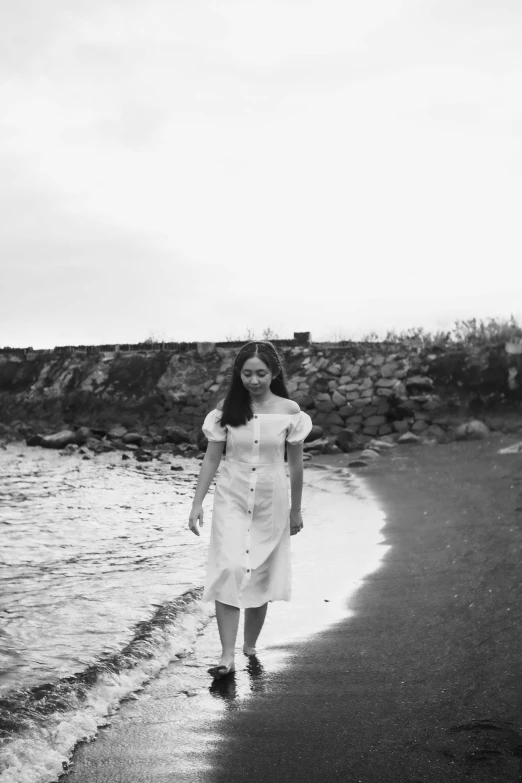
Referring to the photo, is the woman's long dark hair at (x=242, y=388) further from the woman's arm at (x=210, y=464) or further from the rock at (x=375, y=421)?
the rock at (x=375, y=421)

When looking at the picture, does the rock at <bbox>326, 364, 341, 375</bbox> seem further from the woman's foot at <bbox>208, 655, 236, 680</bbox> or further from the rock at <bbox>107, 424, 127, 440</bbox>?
the woman's foot at <bbox>208, 655, 236, 680</bbox>

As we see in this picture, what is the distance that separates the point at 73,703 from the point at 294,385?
51.7 ft

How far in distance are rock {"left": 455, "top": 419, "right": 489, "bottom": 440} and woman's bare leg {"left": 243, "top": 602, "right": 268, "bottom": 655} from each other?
12462 mm

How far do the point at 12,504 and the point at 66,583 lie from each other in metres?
4.28

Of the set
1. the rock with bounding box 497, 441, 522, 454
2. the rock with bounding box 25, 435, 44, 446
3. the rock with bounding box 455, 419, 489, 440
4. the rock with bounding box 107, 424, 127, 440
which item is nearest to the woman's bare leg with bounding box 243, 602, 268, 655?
the rock with bounding box 497, 441, 522, 454

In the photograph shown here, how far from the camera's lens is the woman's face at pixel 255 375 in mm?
4398

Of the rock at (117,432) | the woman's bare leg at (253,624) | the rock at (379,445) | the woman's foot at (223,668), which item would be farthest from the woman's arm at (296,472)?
the rock at (117,432)

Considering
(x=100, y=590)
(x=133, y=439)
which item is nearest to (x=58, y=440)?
(x=133, y=439)

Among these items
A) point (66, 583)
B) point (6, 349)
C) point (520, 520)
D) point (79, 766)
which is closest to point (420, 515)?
point (520, 520)

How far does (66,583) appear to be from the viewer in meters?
6.01

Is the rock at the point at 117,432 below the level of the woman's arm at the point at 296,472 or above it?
below

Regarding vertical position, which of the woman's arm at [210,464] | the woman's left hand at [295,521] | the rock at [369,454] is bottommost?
the rock at [369,454]

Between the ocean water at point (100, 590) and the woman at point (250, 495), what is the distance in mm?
406

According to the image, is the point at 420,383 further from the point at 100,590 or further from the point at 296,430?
the point at 296,430
